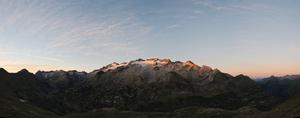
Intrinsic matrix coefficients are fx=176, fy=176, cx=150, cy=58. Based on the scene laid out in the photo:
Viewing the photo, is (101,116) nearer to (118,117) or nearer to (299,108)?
(118,117)

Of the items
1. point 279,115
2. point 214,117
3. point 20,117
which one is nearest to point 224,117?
point 214,117

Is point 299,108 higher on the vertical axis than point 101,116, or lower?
higher

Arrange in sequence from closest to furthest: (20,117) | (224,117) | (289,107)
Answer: (289,107) < (224,117) < (20,117)

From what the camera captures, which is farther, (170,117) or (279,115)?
(170,117)

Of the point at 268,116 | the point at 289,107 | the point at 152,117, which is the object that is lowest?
the point at 152,117

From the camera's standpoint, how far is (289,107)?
71438 millimetres

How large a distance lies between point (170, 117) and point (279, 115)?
296 ft

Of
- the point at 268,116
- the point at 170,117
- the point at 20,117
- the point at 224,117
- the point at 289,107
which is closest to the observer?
the point at 289,107

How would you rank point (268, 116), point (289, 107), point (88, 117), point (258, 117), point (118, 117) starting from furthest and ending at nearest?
point (88, 117), point (118, 117), point (258, 117), point (268, 116), point (289, 107)

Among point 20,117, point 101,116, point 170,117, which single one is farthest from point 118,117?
point 20,117

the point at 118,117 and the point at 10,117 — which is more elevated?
the point at 10,117

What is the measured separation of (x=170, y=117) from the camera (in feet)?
494

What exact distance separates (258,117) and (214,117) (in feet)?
123

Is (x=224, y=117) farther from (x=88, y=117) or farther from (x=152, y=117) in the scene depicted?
(x=88, y=117)
